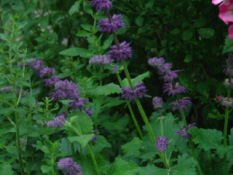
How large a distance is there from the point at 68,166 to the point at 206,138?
0.69m

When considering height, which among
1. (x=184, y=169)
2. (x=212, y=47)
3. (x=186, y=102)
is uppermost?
(x=212, y=47)

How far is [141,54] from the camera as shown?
2.71 m

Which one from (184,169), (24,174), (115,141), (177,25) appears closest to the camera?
(184,169)

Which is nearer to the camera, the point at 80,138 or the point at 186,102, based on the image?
the point at 80,138

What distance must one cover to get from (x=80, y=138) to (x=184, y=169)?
460mm

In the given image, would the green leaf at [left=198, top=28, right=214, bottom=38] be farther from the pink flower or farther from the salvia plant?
the pink flower

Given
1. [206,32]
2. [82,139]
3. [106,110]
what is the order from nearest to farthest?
[82,139] < [206,32] < [106,110]

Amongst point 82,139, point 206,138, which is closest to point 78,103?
point 82,139

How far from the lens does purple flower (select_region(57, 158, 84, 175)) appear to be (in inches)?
54.5

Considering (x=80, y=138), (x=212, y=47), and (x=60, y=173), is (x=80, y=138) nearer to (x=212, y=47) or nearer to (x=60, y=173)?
(x=60, y=173)

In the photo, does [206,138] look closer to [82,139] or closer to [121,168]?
[121,168]

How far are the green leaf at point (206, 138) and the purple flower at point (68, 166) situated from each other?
0.56 meters

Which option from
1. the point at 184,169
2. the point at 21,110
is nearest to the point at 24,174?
the point at 21,110

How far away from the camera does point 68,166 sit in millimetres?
1398
